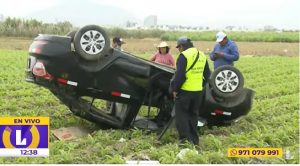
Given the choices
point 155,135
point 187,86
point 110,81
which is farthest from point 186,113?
point 110,81

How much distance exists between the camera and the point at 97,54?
23.0ft

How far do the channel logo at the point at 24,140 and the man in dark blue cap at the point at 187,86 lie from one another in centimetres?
194

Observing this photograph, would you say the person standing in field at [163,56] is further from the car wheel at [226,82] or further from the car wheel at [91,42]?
the car wheel at [91,42]

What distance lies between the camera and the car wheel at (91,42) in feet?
22.6

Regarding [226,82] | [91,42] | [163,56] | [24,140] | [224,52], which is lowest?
[24,140]

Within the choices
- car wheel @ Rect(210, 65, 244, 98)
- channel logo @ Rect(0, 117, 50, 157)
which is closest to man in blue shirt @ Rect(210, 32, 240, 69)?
car wheel @ Rect(210, 65, 244, 98)

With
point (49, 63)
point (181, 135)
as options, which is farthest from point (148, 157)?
point (49, 63)

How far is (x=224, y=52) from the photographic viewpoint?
8.84 metres

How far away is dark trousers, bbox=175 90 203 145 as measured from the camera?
6.83m

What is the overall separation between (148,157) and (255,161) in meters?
1.40

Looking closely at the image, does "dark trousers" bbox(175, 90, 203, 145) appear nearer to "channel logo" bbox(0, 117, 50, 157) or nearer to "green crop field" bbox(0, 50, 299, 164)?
"green crop field" bbox(0, 50, 299, 164)

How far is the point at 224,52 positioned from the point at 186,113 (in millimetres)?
2340

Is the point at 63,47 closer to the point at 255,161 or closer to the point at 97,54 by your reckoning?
the point at 97,54

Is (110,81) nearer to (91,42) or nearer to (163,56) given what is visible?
(91,42)
